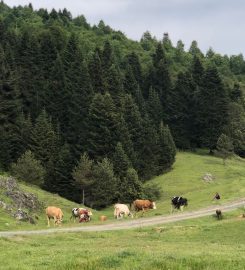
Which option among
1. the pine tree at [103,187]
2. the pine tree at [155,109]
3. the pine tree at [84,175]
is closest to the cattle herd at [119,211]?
the pine tree at [103,187]

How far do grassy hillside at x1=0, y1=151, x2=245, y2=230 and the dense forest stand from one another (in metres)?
4.76

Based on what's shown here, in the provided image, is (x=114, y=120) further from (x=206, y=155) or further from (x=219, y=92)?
(x=219, y=92)

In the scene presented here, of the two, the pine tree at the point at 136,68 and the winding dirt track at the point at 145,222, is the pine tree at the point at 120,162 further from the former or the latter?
the pine tree at the point at 136,68

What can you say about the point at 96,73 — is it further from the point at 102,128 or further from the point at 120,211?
the point at 120,211

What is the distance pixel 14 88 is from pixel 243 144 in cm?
5847

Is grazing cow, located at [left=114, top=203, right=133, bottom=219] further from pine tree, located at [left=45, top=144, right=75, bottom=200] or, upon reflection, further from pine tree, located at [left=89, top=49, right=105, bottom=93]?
pine tree, located at [left=89, top=49, right=105, bottom=93]

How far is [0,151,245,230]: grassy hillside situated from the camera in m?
56.0

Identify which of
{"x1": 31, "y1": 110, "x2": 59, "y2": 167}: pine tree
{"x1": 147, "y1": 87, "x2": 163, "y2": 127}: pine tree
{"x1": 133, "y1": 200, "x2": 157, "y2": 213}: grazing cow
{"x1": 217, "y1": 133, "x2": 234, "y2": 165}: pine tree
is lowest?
{"x1": 133, "y1": 200, "x2": 157, "y2": 213}: grazing cow

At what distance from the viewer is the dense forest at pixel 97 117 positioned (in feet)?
292

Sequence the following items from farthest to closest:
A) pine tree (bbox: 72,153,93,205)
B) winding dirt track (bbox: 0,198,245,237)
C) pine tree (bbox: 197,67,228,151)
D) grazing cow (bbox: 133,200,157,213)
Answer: pine tree (bbox: 197,67,228,151)
pine tree (bbox: 72,153,93,205)
grazing cow (bbox: 133,200,157,213)
winding dirt track (bbox: 0,198,245,237)

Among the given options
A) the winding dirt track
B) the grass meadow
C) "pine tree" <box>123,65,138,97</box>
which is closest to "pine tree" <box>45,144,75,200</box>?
the grass meadow

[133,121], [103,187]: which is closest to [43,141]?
[133,121]

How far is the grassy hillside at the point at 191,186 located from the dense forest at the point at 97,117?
4764 mm

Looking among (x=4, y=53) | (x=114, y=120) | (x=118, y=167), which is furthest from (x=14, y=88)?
(x=118, y=167)
